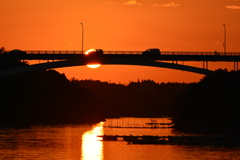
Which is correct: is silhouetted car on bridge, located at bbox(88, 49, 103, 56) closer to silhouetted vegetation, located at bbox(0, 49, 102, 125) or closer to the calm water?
the calm water

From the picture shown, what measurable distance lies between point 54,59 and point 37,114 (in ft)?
147

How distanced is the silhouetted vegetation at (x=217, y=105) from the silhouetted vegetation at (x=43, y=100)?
38.3 metres

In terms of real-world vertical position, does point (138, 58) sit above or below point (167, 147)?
above

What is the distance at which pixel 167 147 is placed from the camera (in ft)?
319

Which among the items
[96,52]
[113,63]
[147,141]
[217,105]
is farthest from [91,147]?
[217,105]

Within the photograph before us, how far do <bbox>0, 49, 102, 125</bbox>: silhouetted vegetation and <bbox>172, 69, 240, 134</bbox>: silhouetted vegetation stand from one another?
38273 millimetres

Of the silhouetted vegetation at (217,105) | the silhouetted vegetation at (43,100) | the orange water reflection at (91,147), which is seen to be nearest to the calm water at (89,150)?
the orange water reflection at (91,147)

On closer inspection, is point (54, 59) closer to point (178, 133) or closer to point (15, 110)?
point (178, 133)

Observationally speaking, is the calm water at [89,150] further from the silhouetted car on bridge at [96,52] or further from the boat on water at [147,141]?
the silhouetted car on bridge at [96,52]

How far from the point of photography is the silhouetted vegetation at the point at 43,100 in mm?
147625

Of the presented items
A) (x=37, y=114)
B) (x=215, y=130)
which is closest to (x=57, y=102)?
(x=37, y=114)

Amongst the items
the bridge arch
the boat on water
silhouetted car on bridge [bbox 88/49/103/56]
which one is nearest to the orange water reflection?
the boat on water

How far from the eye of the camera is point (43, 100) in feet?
524

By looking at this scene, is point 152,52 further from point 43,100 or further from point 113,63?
point 43,100
